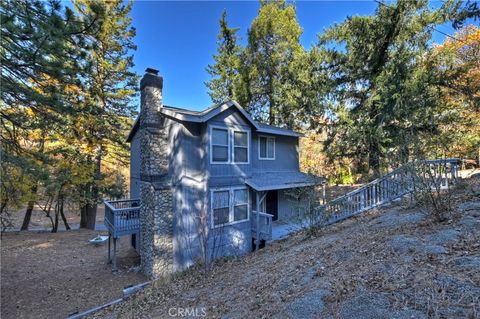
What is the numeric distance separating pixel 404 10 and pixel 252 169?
11.4 metres

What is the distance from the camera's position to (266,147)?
14.1 m

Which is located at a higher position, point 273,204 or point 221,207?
point 221,207

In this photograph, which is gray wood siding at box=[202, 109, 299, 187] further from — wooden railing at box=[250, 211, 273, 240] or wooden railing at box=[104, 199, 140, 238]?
wooden railing at box=[104, 199, 140, 238]

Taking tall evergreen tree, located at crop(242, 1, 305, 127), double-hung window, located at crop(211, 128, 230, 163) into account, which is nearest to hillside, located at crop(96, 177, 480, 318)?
double-hung window, located at crop(211, 128, 230, 163)

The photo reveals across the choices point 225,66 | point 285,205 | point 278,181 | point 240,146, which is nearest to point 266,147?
point 278,181

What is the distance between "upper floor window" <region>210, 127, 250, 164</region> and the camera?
10797 mm

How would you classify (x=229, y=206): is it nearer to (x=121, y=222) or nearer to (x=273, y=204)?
(x=273, y=204)

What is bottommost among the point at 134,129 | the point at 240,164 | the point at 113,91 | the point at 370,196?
the point at 370,196

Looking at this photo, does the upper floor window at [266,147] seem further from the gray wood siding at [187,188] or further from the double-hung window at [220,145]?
the gray wood siding at [187,188]

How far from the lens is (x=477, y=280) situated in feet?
10.0

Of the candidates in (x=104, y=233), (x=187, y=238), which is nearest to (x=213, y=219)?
(x=187, y=238)

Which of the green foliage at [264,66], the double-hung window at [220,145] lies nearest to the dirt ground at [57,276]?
the double-hung window at [220,145]

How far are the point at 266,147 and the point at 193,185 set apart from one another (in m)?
5.53

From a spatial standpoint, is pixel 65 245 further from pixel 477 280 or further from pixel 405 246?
pixel 477 280
